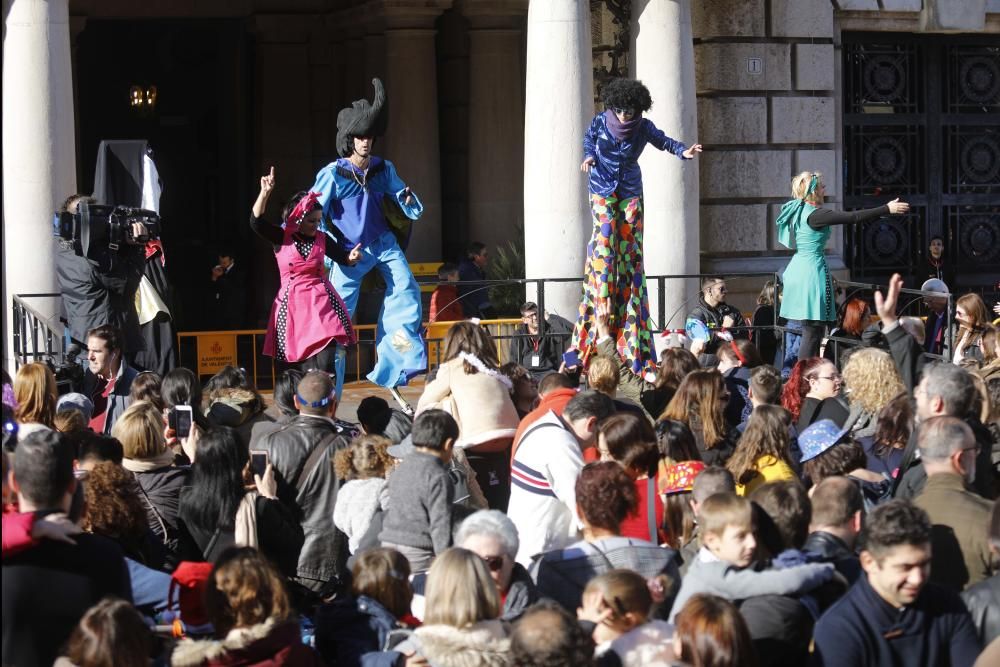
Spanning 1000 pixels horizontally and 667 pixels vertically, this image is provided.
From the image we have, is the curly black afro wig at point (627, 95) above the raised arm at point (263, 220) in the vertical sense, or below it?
above

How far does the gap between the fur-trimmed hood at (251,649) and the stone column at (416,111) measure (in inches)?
588

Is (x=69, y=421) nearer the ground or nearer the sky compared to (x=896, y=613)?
nearer the sky

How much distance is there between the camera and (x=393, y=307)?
41.4 ft

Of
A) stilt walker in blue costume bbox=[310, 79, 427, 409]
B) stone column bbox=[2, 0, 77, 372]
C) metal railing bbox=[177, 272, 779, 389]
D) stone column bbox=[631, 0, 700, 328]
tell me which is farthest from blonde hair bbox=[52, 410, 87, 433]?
stone column bbox=[631, 0, 700, 328]

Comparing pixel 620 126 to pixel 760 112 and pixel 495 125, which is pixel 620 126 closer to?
pixel 760 112

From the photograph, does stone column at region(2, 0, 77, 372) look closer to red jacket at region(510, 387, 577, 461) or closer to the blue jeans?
the blue jeans

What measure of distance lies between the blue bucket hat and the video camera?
5561 mm

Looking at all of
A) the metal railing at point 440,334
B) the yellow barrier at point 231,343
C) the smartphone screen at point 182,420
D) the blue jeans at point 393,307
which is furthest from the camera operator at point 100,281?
the yellow barrier at point 231,343

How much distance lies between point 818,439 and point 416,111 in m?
13.4

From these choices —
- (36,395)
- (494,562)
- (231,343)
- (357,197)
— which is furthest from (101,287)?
(494,562)

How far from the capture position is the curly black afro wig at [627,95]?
1318 cm

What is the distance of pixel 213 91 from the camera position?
23.3 m

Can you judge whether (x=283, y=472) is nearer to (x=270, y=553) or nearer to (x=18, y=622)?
(x=270, y=553)

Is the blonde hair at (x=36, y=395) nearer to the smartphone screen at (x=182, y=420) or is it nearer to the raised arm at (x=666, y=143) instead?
the smartphone screen at (x=182, y=420)
